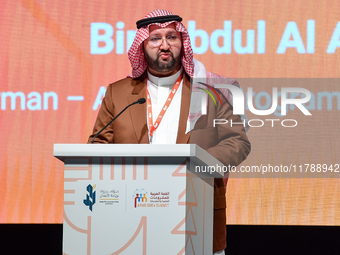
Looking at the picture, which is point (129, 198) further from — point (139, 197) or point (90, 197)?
point (90, 197)

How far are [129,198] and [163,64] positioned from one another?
1178mm

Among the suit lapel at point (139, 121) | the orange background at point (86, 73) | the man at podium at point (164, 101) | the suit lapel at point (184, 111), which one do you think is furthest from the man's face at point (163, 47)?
the orange background at point (86, 73)

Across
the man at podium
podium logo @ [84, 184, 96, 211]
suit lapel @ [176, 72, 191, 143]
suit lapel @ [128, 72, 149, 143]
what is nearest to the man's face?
the man at podium

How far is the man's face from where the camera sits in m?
2.68

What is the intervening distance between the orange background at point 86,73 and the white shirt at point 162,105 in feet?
3.07

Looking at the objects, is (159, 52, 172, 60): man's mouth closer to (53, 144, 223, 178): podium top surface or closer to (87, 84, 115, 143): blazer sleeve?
(87, 84, 115, 143): blazer sleeve

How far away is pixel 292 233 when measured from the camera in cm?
380

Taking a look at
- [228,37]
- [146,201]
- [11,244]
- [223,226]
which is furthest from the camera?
[11,244]

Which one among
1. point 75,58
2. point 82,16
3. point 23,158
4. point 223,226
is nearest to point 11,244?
point 23,158

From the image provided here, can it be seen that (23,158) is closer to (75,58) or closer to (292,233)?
(75,58)

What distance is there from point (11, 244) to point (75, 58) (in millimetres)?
1557

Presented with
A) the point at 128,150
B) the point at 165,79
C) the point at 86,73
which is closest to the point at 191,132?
the point at 165,79

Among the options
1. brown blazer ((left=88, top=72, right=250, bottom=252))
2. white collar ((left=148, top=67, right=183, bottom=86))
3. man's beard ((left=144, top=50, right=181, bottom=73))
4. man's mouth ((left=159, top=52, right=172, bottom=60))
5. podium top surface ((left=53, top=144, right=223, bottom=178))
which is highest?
man's mouth ((left=159, top=52, right=172, bottom=60))

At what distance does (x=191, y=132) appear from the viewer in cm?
256
